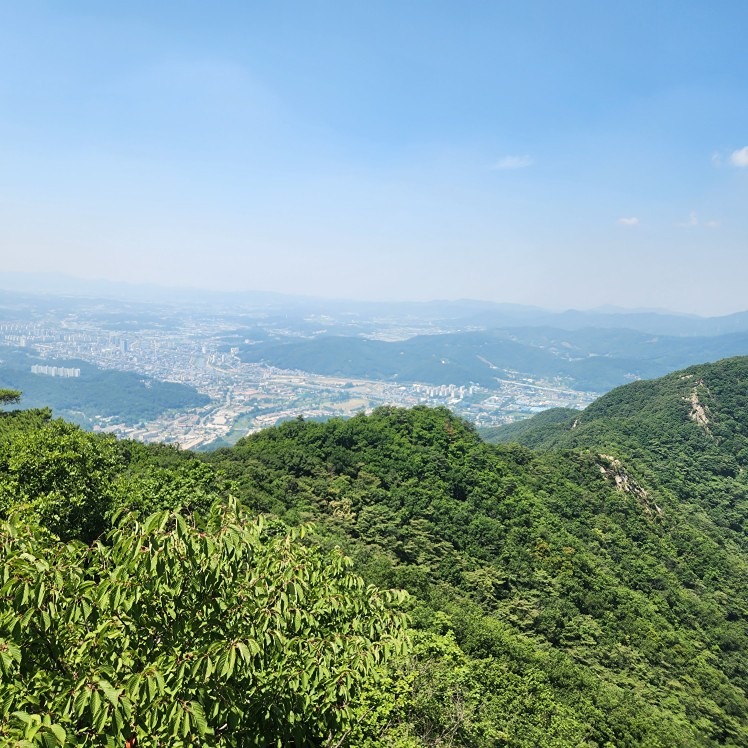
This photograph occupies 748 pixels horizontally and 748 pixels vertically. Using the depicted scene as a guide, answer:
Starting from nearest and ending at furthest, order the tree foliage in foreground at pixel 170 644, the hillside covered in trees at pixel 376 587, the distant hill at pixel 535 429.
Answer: the tree foliage in foreground at pixel 170 644
the hillside covered in trees at pixel 376 587
the distant hill at pixel 535 429

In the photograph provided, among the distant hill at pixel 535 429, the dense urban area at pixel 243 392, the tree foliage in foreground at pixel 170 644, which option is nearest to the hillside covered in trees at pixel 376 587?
the tree foliage in foreground at pixel 170 644

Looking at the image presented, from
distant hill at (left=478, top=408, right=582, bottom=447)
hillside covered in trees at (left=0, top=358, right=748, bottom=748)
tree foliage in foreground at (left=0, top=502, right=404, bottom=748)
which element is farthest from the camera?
distant hill at (left=478, top=408, right=582, bottom=447)

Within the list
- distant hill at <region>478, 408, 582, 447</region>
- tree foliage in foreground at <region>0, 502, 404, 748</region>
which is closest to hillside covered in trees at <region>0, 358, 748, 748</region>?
tree foliage in foreground at <region>0, 502, 404, 748</region>

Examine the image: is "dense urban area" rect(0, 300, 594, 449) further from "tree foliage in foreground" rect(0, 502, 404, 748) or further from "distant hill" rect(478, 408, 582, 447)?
"tree foliage in foreground" rect(0, 502, 404, 748)

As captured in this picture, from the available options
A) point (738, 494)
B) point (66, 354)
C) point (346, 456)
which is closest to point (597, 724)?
point (346, 456)

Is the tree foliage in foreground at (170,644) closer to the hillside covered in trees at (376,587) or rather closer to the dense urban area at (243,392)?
the hillside covered in trees at (376,587)

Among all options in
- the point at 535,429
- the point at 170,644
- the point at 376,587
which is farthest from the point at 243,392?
the point at 170,644

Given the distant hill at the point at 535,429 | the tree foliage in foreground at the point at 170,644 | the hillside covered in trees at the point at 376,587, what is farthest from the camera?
the distant hill at the point at 535,429
